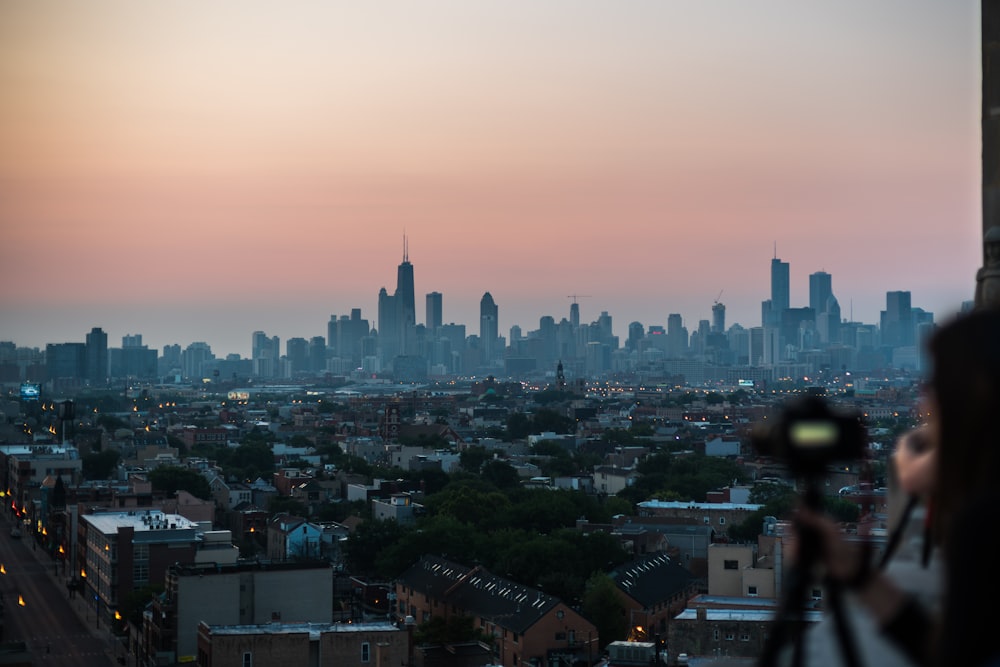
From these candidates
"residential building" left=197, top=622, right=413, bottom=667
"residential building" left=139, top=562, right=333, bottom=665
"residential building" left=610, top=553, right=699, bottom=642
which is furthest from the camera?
"residential building" left=610, top=553, right=699, bottom=642

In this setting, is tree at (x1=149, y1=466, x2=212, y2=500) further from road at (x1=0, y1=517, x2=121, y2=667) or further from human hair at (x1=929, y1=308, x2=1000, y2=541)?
human hair at (x1=929, y1=308, x2=1000, y2=541)

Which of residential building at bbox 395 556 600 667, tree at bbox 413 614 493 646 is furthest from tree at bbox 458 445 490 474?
tree at bbox 413 614 493 646

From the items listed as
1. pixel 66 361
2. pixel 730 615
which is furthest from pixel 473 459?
pixel 66 361

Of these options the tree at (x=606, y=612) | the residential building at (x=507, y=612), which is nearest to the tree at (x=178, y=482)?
the residential building at (x=507, y=612)

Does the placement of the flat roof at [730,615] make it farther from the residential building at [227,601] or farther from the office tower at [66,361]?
the office tower at [66,361]

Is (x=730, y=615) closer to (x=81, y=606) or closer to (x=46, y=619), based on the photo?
(x=46, y=619)

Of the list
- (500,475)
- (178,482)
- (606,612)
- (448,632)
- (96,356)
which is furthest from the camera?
(96,356)

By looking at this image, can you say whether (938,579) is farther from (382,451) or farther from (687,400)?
(687,400)

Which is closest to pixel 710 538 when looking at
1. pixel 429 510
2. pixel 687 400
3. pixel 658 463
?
pixel 429 510
